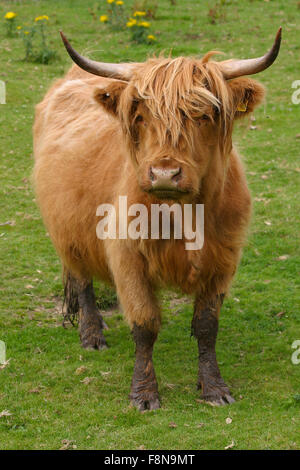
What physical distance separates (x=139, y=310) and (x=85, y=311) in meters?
1.22

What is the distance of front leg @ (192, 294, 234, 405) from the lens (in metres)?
4.53

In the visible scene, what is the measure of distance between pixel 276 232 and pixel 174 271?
10.5 ft

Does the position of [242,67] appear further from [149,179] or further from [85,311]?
[85,311]

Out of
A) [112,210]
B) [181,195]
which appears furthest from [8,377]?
[181,195]

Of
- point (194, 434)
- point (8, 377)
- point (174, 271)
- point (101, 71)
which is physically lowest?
point (8, 377)

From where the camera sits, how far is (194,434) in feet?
13.2

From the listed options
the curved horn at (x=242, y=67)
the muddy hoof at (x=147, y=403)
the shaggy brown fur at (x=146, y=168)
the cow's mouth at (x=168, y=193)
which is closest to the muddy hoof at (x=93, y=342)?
the shaggy brown fur at (x=146, y=168)

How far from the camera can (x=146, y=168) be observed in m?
3.67

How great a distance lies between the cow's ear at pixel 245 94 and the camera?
13.1ft

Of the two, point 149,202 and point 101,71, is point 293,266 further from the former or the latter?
point 101,71

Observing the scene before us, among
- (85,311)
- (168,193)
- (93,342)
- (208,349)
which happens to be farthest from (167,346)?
(168,193)

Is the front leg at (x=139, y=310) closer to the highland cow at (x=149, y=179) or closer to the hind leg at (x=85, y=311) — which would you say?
the highland cow at (x=149, y=179)

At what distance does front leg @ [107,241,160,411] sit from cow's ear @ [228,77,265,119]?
107 cm

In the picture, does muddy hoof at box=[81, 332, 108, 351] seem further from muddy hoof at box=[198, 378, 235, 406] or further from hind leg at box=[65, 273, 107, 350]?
muddy hoof at box=[198, 378, 235, 406]
